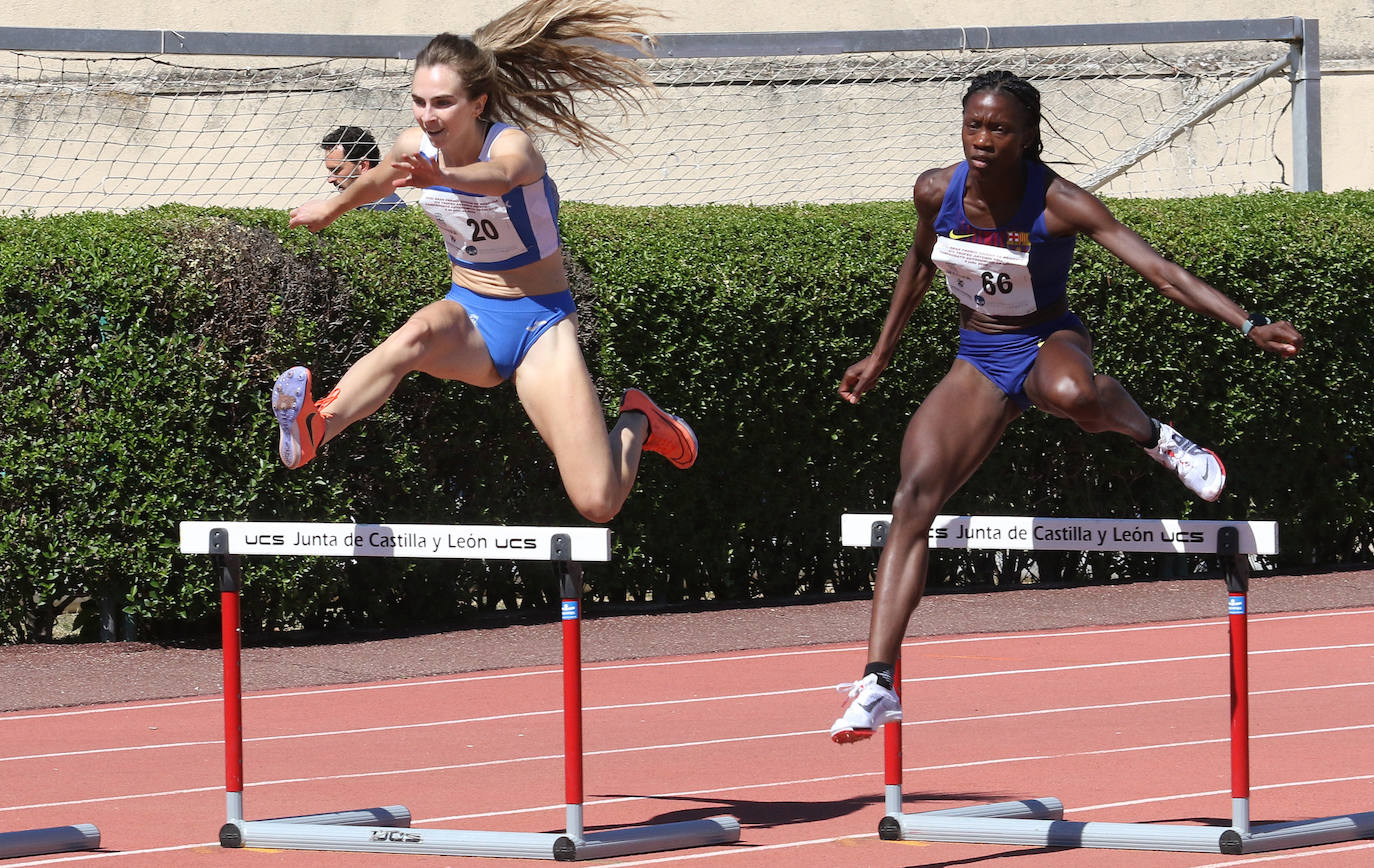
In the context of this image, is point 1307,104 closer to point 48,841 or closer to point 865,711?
point 865,711

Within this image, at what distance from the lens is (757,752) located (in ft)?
25.3

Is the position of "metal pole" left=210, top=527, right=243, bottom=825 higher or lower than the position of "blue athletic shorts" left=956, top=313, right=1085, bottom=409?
lower

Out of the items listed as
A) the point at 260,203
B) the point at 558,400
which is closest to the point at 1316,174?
the point at 260,203

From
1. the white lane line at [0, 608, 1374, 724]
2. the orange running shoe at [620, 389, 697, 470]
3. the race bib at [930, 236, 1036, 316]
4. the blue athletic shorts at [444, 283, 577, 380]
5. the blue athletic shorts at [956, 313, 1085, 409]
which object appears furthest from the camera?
the white lane line at [0, 608, 1374, 724]

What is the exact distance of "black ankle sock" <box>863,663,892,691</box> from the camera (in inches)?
215

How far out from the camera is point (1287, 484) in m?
12.6

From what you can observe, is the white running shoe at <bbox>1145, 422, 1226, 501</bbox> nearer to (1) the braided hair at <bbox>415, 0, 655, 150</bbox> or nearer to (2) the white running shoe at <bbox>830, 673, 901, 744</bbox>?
(2) the white running shoe at <bbox>830, 673, 901, 744</bbox>

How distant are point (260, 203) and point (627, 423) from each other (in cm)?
887

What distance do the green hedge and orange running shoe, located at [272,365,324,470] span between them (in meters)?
4.44

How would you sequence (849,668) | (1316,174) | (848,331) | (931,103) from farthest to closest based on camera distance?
(931,103) < (1316,174) < (848,331) < (849,668)

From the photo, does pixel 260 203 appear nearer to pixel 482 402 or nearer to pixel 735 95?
pixel 735 95

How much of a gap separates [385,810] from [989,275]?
2.70 metres

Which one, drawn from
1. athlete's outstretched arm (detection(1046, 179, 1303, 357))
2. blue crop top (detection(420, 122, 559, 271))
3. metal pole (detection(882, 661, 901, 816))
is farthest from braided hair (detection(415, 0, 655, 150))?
metal pole (detection(882, 661, 901, 816))

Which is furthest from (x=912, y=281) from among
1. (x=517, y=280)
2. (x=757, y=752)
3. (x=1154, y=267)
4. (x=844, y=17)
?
(x=844, y=17)
